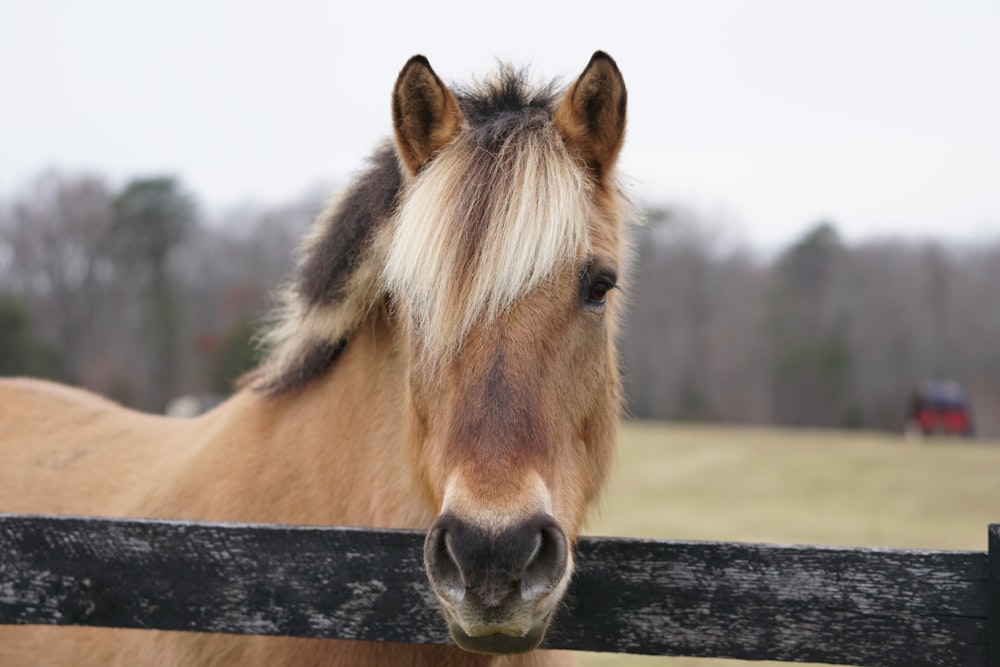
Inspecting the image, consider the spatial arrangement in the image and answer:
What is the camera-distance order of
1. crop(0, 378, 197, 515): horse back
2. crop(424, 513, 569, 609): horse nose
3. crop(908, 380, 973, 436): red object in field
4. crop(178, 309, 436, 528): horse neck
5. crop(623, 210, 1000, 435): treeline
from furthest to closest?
crop(623, 210, 1000, 435): treeline
crop(908, 380, 973, 436): red object in field
crop(0, 378, 197, 515): horse back
crop(178, 309, 436, 528): horse neck
crop(424, 513, 569, 609): horse nose

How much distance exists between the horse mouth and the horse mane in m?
0.79

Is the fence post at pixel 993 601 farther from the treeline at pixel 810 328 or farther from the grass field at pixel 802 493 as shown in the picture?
the treeline at pixel 810 328

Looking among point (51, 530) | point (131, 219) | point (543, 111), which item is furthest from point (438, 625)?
point (131, 219)

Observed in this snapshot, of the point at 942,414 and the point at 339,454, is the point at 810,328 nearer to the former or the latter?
the point at 942,414

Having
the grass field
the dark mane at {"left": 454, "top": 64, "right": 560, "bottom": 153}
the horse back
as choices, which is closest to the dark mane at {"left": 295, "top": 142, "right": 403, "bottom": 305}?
the dark mane at {"left": 454, "top": 64, "right": 560, "bottom": 153}

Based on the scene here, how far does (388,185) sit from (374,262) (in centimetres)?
→ 28

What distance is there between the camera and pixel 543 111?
2863mm

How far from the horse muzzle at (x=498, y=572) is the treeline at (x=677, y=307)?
3578 centimetres

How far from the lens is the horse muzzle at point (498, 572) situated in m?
1.96

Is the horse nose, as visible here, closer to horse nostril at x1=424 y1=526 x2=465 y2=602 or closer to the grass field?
horse nostril at x1=424 y1=526 x2=465 y2=602

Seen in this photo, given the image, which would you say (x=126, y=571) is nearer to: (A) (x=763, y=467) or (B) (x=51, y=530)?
(B) (x=51, y=530)

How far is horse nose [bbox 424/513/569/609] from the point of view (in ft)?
6.43

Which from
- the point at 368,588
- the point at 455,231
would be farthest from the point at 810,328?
the point at 368,588

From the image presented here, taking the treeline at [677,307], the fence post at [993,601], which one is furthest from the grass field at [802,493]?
the treeline at [677,307]
